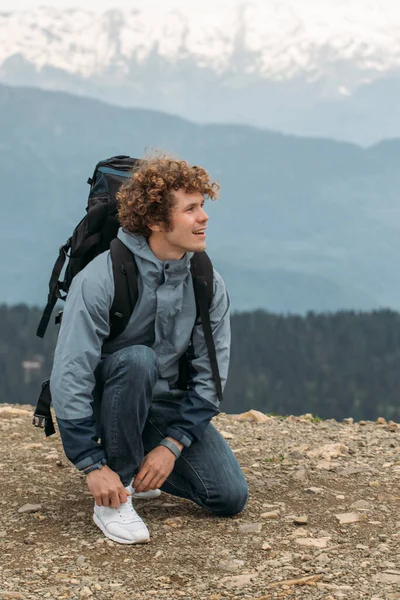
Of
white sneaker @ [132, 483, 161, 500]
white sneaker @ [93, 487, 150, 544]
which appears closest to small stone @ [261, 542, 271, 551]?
white sneaker @ [93, 487, 150, 544]

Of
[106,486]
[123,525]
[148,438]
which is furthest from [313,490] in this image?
[106,486]

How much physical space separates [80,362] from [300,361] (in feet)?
280

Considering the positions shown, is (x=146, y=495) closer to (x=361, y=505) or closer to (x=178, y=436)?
(x=178, y=436)

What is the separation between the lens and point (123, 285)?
405 cm

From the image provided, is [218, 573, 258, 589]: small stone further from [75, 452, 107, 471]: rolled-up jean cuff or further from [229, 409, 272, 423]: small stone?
[229, 409, 272, 423]: small stone

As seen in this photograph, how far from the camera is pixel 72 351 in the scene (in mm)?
4000

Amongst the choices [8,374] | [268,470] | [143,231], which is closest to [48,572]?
[143,231]

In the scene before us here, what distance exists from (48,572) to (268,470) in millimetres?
2291

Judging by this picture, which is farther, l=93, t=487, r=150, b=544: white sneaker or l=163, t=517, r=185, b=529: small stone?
l=163, t=517, r=185, b=529: small stone

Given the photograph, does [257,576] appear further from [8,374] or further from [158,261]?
[8,374]

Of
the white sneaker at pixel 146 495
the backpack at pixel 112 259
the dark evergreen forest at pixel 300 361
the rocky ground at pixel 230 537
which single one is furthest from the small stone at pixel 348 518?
the dark evergreen forest at pixel 300 361

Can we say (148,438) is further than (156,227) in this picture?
Yes

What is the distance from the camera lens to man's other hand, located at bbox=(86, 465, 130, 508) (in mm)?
4039

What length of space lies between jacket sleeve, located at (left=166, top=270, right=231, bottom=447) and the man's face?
0.30m
